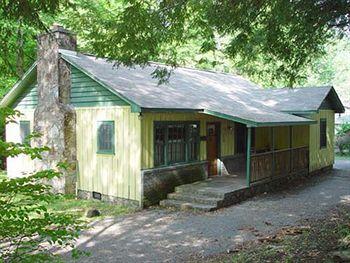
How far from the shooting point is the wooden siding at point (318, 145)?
60.5ft

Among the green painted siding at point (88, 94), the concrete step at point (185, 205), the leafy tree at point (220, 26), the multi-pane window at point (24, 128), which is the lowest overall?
the concrete step at point (185, 205)

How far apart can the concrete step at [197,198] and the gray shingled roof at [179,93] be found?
262 cm

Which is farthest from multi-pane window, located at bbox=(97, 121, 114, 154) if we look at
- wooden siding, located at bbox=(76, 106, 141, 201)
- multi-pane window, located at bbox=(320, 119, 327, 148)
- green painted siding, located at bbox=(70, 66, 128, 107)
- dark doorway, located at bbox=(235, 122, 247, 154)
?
multi-pane window, located at bbox=(320, 119, 327, 148)

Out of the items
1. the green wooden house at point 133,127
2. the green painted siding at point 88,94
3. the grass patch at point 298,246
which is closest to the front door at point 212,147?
the green wooden house at point 133,127

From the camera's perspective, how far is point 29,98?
52.6 feet

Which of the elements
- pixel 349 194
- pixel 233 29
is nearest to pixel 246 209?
pixel 349 194

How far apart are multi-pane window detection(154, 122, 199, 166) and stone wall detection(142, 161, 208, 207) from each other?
0.85ft

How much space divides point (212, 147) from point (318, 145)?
6.78 meters

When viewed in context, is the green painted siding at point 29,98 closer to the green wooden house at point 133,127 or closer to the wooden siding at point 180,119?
the green wooden house at point 133,127

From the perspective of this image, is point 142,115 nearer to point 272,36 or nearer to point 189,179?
point 189,179

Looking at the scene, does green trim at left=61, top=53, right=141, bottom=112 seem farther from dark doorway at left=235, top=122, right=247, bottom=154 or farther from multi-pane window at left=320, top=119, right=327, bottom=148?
multi-pane window at left=320, top=119, right=327, bottom=148

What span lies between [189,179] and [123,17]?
768 centimetres

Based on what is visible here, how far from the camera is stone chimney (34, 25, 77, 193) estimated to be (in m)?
13.6

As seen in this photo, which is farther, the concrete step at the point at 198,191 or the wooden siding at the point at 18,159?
the wooden siding at the point at 18,159
